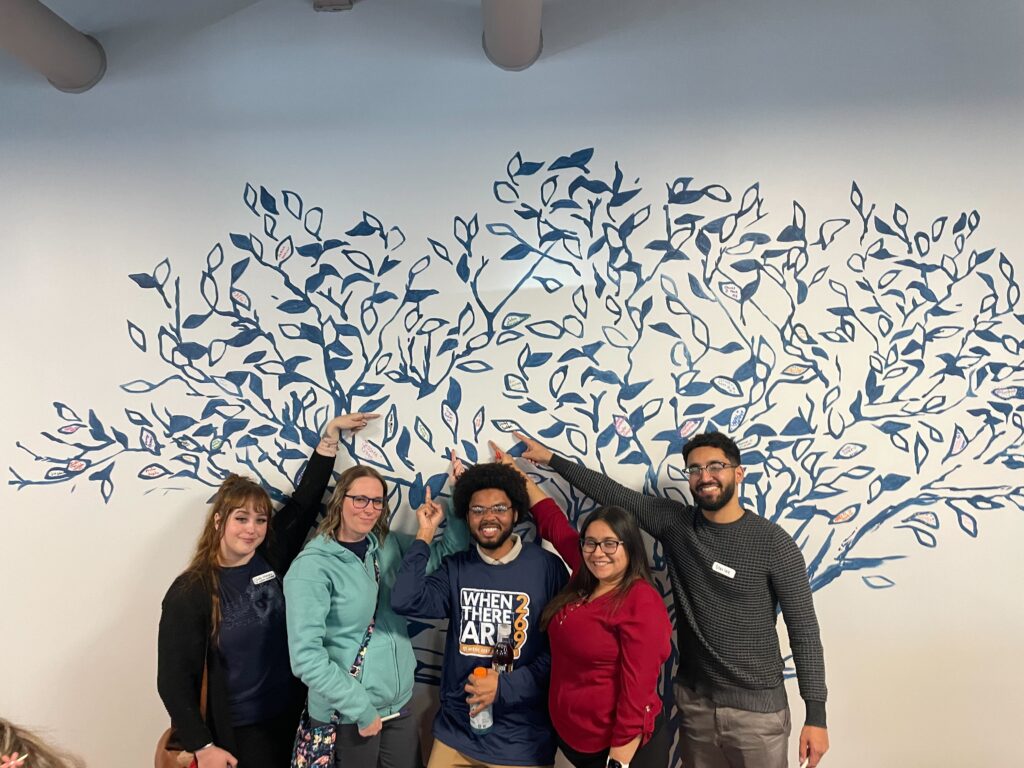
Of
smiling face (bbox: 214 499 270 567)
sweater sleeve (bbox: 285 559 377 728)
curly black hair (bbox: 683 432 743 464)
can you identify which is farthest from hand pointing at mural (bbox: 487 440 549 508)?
smiling face (bbox: 214 499 270 567)

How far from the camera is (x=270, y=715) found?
8.04 feet

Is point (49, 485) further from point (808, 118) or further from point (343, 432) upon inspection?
point (808, 118)

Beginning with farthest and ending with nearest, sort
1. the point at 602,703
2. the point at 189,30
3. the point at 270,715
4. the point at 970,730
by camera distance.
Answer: the point at 189,30, the point at 970,730, the point at 270,715, the point at 602,703

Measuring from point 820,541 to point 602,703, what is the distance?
1152 millimetres

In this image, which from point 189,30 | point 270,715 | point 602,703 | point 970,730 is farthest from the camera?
point 189,30

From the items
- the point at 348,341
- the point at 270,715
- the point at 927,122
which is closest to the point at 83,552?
the point at 270,715

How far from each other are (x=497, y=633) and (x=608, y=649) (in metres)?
0.40

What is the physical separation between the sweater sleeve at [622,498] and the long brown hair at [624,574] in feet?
0.81

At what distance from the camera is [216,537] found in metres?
2.51

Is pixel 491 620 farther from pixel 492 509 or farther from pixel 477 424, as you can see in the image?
pixel 477 424

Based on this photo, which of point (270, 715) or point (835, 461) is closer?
point (270, 715)

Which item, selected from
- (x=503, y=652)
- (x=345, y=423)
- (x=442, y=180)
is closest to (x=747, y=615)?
(x=503, y=652)

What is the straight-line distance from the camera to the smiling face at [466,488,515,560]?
243 cm

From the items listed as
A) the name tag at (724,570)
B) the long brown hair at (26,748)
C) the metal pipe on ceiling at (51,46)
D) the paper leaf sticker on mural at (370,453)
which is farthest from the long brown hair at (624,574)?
the metal pipe on ceiling at (51,46)
